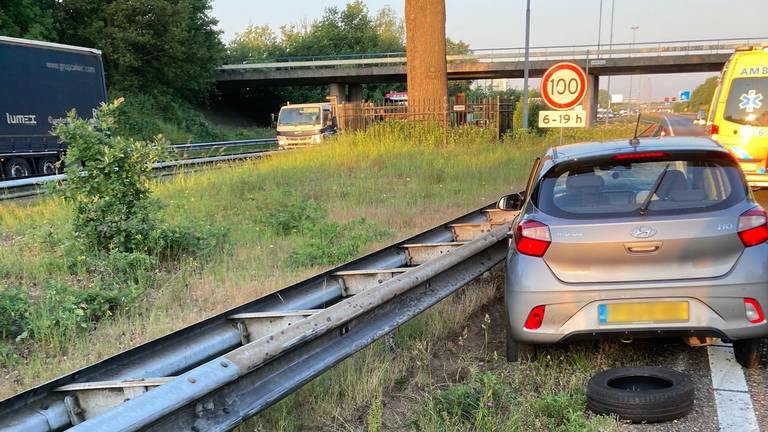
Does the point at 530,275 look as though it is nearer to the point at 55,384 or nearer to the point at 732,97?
the point at 55,384

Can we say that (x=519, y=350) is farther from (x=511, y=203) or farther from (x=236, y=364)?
(x=236, y=364)

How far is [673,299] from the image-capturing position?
3793mm

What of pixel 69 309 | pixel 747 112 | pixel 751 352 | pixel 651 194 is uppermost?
pixel 747 112

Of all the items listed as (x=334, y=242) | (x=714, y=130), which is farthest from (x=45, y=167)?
(x=714, y=130)

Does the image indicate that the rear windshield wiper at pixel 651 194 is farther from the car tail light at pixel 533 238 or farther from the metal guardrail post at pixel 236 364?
the metal guardrail post at pixel 236 364

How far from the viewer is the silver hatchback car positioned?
3801mm

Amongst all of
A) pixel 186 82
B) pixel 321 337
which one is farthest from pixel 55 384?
pixel 186 82

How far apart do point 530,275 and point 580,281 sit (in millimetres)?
314

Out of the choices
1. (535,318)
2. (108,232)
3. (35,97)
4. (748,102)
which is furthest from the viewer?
(35,97)

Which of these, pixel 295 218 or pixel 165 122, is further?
pixel 165 122

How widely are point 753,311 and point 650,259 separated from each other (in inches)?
27.6

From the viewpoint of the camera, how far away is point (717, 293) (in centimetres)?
378

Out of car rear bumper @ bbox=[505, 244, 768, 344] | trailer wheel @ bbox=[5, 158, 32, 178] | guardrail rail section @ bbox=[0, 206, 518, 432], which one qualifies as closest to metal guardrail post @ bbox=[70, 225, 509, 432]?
guardrail rail section @ bbox=[0, 206, 518, 432]

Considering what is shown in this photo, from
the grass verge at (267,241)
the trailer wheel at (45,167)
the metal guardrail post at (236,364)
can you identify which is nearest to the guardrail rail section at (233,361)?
the metal guardrail post at (236,364)
